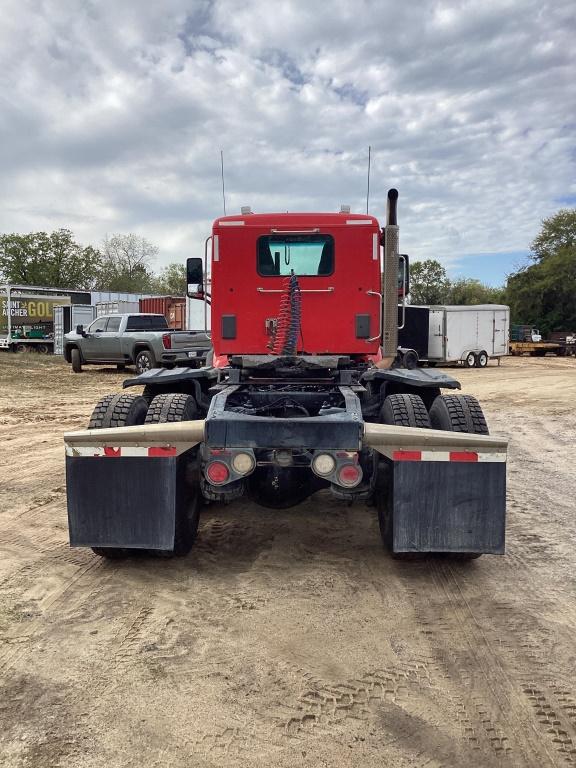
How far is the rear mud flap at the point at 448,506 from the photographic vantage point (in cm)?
386

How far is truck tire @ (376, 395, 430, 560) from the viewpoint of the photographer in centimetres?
419

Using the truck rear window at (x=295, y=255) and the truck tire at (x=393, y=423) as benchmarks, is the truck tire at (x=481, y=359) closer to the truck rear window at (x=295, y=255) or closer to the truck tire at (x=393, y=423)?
the truck rear window at (x=295, y=255)

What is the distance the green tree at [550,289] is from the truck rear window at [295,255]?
42904 millimetres

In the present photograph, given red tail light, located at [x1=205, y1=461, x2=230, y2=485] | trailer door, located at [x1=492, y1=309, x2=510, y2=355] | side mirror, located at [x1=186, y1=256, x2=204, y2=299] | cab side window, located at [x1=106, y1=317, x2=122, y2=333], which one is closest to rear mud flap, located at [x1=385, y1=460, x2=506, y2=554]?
red tail light, located at [x1=205, y1=461, x2=230, y2=485]

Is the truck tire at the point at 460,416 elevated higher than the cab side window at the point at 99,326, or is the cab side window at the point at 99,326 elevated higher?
the cab side window at the point at 99,326

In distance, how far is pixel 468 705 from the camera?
A: 2.70m

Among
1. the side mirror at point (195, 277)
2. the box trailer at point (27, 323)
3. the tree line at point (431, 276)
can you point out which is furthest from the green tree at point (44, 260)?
the side mirror at point (195, 277)

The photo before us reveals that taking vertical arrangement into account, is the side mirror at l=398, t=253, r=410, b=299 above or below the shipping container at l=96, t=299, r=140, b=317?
below

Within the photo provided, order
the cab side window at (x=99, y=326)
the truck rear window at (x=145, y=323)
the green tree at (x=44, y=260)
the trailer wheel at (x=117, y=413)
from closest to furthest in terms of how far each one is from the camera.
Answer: the trailer wheel at (x=117, y=413) < the truck rear window at (x=145, y=323) < the cab side window at (x=99, y=326) < the green tree at (x=44, y=260)

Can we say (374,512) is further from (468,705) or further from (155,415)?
(468,705)

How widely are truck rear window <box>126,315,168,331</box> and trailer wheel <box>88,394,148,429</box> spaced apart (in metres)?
14.4

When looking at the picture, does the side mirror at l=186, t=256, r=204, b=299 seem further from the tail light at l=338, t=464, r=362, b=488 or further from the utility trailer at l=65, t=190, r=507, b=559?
the tail light at l=338, t=464, r=362, b=488

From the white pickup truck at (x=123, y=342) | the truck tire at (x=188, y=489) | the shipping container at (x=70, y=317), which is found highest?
the shipping container at (x=70, y=317)

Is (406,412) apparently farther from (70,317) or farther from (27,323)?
(27,323)
